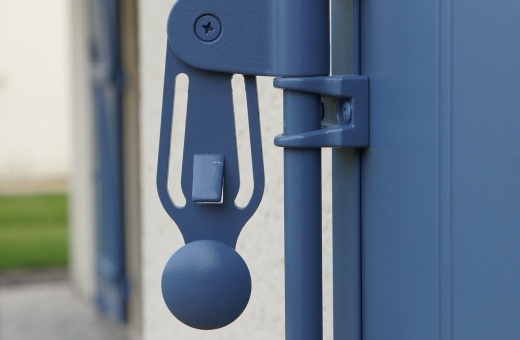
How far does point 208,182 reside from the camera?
75cm

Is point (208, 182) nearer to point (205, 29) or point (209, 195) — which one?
point (209, 195)

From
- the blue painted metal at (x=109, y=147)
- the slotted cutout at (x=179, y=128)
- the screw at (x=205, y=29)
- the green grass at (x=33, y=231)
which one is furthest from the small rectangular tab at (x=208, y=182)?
the green grass at (x=33, y=231)

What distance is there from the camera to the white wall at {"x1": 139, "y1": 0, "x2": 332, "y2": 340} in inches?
51.8

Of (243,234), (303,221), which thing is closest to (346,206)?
(303,221)

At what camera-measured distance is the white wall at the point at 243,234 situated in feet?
4.32

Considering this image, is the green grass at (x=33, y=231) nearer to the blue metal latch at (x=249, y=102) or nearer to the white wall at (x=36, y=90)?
the white wall at (x=36, y=90)

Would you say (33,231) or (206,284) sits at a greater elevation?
(206,284)

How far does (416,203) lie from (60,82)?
11.5 metres

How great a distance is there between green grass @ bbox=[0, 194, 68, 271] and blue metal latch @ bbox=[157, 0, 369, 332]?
795 cm

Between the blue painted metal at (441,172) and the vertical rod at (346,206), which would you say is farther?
the vertical rod at (346,206)

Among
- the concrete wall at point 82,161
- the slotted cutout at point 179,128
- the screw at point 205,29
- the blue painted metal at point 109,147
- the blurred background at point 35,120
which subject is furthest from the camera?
the blurred background at point 35,120

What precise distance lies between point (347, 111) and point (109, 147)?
4957 mm

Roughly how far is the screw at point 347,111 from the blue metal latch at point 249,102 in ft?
0.07

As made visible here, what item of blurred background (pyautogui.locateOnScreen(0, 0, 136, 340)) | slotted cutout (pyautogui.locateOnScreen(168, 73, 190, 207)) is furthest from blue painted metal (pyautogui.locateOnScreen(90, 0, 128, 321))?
slotted cutout (pyautogui.locateOnScreen(168, 73, 190, 207))
